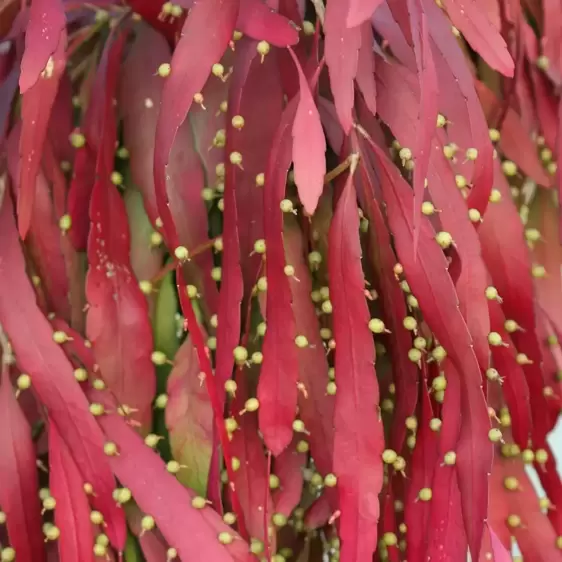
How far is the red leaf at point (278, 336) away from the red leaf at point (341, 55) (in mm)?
34

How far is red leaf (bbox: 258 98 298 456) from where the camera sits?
0.36 meters

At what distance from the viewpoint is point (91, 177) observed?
41 cm

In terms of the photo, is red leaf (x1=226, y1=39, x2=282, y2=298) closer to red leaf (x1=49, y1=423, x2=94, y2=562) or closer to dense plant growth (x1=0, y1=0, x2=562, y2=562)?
dense plant growth (x1=0, y1=0, x2=562, y2=562)

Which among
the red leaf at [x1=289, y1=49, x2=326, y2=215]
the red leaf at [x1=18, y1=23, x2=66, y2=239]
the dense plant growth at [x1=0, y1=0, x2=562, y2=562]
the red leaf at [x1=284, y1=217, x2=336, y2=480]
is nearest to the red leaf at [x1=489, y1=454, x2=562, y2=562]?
the dense plant growth at [x1=0, y1=0, x2=562, y2=562]

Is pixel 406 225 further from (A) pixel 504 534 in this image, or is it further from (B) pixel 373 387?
(A) pixel 504 534

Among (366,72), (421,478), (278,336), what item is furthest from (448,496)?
(366,72)

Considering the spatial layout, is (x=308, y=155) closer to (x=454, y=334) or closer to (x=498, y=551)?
(x=454, y=334)

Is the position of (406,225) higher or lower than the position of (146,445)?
higher

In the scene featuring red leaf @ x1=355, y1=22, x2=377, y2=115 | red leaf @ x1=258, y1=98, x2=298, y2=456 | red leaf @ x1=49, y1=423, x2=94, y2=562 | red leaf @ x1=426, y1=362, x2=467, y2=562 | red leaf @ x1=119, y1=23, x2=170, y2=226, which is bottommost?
red leaf @ x1=49, y1=423, x2=94, y2=562

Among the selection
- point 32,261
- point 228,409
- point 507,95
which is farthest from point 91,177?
point 507,95

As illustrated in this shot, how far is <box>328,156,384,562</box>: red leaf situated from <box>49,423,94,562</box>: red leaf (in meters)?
0.14

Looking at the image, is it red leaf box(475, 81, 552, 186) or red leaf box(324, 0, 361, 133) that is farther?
red leaf box(475, 81, 552, 186)

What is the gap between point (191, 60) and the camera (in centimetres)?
34

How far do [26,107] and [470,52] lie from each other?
29 cm
